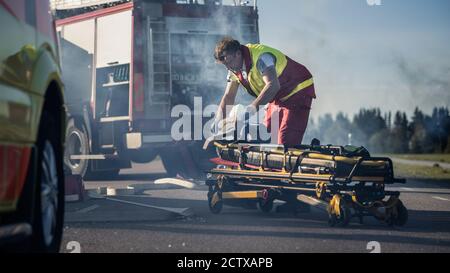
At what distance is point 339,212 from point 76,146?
8.94 metres

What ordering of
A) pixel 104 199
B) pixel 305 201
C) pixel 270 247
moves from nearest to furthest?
pixel 270 247 < pixel 305 201 < pixel 104 199

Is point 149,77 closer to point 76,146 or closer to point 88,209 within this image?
point 76,146

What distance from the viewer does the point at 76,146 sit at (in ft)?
51.6

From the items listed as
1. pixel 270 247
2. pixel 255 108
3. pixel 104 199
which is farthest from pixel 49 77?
pixel 104 199

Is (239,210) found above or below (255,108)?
below

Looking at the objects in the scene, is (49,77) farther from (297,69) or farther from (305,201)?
(297,69)

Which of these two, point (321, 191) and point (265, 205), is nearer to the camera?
point (321, 191)

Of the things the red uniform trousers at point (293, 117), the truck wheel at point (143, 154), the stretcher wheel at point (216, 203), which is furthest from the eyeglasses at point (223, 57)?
the truck wheel at point (143, 154)

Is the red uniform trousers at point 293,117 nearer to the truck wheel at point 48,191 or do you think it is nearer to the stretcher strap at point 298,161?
the stretcher strap at point 298,161

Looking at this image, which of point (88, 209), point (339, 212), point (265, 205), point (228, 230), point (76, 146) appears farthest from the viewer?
point (76, 146)

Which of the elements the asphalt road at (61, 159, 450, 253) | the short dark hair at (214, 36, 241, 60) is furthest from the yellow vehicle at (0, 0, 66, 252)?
the short dark hair at (214, 36, 241, 60)

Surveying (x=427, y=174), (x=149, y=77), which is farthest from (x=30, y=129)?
(x=427, y=174)

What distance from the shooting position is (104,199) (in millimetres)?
10602

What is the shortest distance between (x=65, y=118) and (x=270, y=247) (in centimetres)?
196
